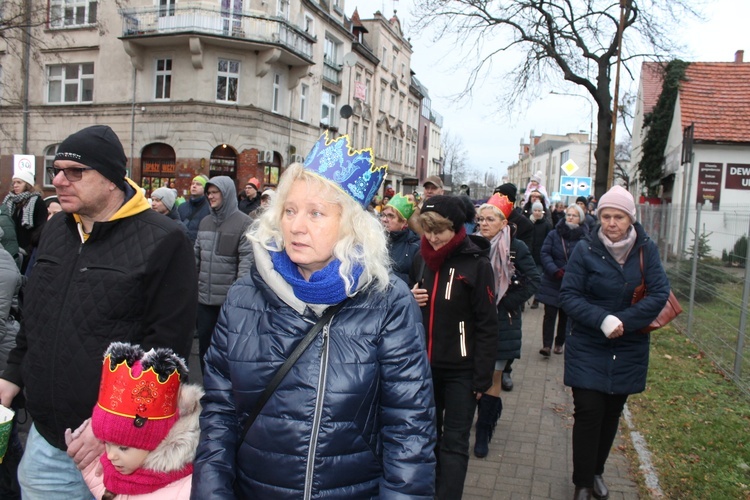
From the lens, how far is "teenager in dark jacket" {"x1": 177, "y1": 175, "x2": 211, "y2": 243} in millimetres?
8281

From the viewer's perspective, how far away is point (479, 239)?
4.36 meters

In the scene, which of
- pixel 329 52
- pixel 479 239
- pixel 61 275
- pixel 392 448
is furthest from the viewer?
pixel 329 52

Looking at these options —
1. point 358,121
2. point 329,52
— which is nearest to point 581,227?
point 329,52

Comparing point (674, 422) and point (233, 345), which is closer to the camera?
point (233, 345)

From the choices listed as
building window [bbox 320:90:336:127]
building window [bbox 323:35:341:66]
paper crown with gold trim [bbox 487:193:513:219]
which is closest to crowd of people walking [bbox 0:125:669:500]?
paper crown with gold trim [bbox 487:193:513:219]

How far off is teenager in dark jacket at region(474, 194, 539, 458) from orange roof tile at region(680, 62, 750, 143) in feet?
52.2

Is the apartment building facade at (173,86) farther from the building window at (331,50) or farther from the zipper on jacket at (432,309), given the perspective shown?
the zipper on jacket at (432,309)

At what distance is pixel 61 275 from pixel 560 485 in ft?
12.5

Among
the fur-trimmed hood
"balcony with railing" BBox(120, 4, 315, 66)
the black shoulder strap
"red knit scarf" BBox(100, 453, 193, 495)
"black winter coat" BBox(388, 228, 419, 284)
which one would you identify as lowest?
"red knit scarf" BBox(100, 453, 193, 495)

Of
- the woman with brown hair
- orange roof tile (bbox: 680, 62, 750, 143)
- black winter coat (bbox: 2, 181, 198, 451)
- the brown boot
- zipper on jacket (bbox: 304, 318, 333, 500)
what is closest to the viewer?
zipper on jacket (bbox: 304, 318, 333, 500)

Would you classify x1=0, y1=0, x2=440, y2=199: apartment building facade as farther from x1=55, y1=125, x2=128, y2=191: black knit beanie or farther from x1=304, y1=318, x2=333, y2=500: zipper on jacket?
x1=304, y1=318, x2=333, y2=500: zipper on jacket

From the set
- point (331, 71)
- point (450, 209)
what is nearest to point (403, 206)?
point (450, 209)

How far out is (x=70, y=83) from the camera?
1099 inches

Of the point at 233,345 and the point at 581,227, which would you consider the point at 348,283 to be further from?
the point at 581,227
